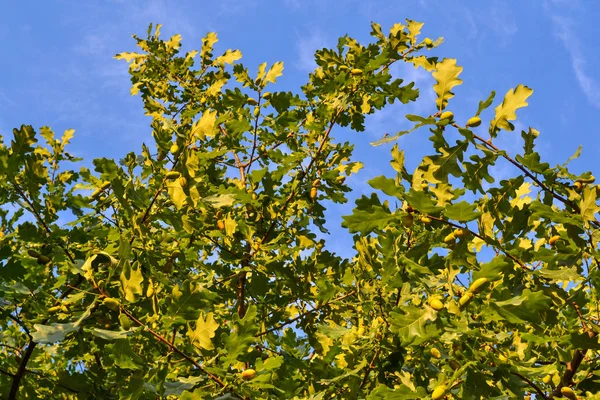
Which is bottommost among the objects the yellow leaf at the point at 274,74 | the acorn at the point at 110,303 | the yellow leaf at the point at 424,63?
the acorn at the point at 110,303

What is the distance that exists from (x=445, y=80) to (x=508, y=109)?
30 cm

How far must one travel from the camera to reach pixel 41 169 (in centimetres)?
337

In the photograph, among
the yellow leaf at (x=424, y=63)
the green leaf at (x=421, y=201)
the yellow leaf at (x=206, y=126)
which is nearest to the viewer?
the green leaf at (x=421, y=201)

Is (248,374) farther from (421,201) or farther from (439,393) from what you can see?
(421,201)

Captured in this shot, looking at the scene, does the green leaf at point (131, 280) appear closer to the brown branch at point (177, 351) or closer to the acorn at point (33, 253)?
the brown branch at point (177, 351)

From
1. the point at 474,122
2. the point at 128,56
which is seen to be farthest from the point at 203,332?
the point at 128,56

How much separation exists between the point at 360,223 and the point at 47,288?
2119 mm

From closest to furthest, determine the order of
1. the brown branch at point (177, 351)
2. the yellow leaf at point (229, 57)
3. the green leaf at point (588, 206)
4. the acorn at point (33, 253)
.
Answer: the green leaf at point (588, 206) < the brown branch at point (177, 351) < the acorn at point (33, 253) < the yellow leaf at point (229, 57)

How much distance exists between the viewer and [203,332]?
2406 millimetres

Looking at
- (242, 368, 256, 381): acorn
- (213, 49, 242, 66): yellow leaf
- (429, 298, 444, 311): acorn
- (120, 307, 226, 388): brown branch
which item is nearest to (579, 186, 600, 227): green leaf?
(429, 298, 444, 311): acorn

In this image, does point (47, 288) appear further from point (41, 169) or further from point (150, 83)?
point (150, 83)

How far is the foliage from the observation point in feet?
7.04

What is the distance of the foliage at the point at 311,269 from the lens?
2146 millimetres

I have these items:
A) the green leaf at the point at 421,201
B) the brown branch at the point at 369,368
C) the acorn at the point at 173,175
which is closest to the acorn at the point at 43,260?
the acorn at the point at 173,175
